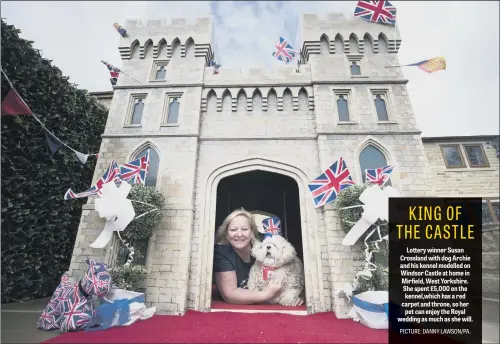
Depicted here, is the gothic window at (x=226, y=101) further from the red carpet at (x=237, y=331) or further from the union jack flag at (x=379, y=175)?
the red carpet at (x=237, y=331)

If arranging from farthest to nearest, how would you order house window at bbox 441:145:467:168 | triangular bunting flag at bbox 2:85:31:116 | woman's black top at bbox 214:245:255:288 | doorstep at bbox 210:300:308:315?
house window at bbox 441:145:467:168
woman's black top at bbox 214:245:255:288
doorstep at bbox 210:300:308:315
triangular bunting flag at bbox 2:85:31:116

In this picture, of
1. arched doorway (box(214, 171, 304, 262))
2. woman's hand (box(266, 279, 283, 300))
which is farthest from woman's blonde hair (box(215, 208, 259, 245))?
arched doorway (box(214, 171, 304, 262))

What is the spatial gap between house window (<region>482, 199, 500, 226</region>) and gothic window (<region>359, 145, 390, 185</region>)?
7616 mm

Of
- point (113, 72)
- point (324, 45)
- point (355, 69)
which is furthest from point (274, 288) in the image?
point (113, 72)

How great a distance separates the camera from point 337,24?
1122 centimetres

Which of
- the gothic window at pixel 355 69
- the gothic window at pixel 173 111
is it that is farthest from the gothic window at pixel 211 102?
the gothic window at pixel 355 69

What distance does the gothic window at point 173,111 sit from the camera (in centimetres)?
1024

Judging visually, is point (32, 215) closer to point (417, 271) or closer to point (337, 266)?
point (337, 266)

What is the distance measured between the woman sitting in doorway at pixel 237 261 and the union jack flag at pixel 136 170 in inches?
Result: 131

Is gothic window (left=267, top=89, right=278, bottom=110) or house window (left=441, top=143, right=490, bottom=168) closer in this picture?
gothic window (left=267, top=89, right=278, bottom=110)

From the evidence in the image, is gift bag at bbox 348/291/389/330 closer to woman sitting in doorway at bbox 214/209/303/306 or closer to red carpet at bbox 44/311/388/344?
red carpet at bbox 44/311/388/344

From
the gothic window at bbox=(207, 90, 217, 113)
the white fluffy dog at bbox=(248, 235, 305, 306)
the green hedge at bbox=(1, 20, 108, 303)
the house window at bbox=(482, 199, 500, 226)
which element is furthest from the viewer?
the house window at bbox=(482, 199, 500, 226)

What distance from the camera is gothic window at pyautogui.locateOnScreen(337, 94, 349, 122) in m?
9.98

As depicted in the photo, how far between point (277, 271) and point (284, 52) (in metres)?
10.2
